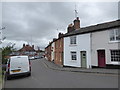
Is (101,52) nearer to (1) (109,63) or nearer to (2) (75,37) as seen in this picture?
(1) (109,63)

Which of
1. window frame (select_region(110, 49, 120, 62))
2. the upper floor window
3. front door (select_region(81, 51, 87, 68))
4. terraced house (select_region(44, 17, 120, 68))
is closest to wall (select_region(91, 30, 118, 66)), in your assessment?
terraced house (select_region(44, 17, 120, 68))

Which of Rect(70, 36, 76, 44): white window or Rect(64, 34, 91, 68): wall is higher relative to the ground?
Rect(70, 36, 76, 44): white window

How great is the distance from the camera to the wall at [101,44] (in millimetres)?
12266

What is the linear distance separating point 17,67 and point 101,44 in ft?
33.2

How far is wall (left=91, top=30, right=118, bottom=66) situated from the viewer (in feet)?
40.2

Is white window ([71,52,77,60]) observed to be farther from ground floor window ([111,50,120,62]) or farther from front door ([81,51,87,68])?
ground floor window ([111,50,120,62])

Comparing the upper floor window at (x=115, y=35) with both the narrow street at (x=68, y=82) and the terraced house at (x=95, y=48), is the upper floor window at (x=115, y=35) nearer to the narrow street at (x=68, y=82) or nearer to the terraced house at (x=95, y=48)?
the terraced house at (x=95, y=48)

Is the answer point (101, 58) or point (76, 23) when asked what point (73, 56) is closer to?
point (101, 58)

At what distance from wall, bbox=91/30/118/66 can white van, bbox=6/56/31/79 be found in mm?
8532

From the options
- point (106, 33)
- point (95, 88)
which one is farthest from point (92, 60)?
point (95, 88)

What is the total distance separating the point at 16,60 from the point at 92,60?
9407 mm

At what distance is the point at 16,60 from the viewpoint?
9484 mm

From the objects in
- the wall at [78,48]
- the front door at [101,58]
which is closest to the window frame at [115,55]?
the front door at [101,58]

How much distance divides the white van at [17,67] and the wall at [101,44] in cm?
853
